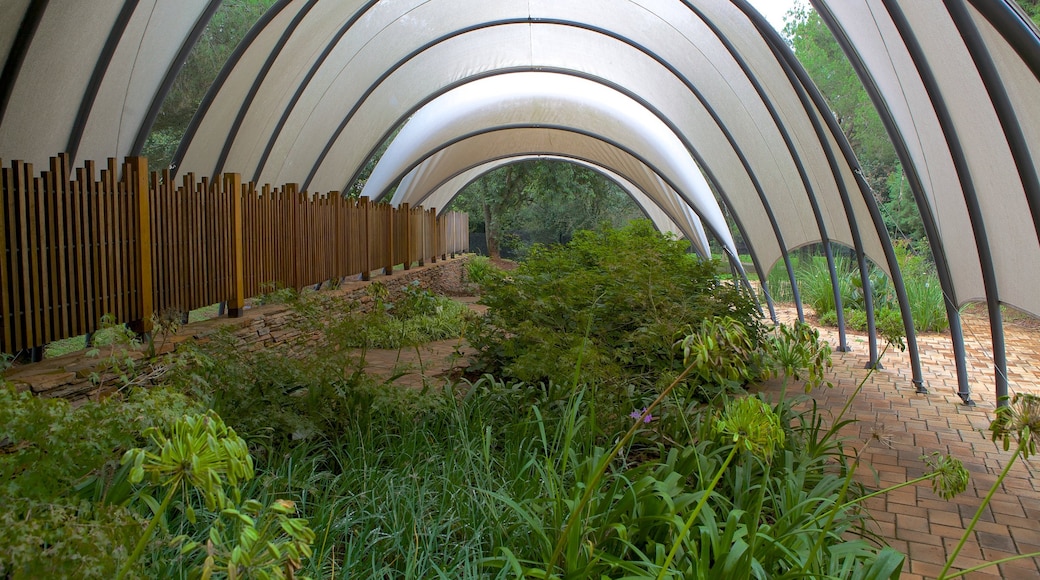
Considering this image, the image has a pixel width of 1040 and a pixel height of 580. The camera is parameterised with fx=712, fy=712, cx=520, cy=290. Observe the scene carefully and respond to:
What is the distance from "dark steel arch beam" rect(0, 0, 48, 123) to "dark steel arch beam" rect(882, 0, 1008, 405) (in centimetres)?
645

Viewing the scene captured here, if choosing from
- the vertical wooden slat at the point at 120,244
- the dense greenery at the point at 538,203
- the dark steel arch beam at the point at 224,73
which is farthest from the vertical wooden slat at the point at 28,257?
the dense greenery at the point at 538,203

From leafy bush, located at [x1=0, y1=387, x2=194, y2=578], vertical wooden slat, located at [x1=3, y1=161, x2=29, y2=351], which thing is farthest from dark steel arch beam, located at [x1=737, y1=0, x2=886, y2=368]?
vertical wooden slat, located at [x1=3, y1=161, x2=29, y2=351]

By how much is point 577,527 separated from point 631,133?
554 inches

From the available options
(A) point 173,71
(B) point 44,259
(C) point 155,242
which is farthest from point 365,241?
(B) point 44,259

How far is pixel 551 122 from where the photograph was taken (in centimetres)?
1798

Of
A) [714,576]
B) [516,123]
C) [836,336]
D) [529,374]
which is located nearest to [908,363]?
[836,336]

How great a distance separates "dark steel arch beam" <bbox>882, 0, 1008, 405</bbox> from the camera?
5.53 meters

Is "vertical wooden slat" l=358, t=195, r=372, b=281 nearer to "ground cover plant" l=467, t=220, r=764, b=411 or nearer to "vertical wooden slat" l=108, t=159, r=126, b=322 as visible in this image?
"ground cover plant" l=467, t=220, r=764, b=411

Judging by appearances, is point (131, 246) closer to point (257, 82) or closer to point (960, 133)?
point (257, 82)

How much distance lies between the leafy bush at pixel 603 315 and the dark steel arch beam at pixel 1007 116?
214cm

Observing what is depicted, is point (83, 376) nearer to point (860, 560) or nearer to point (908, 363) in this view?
point (860, 560)

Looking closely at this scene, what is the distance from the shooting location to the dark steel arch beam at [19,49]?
5383 millimetres

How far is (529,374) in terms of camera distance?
479cm

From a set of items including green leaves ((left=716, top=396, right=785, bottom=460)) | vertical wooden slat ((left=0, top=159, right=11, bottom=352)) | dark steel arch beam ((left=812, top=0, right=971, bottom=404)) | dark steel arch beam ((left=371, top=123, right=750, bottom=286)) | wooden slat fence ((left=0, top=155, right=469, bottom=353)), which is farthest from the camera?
dark steel arch beam ((left=371, top=123, right=750, bottom=286))
